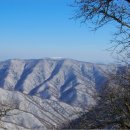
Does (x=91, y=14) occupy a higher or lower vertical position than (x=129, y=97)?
higher

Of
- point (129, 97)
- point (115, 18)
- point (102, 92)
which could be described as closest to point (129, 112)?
point (129, 97)

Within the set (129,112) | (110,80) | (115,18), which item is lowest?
(129,112)

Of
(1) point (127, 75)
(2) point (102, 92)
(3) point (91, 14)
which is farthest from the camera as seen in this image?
(2) point (102, 92)

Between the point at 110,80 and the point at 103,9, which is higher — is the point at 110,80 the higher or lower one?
the lower one

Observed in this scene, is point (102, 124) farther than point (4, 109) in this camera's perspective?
No

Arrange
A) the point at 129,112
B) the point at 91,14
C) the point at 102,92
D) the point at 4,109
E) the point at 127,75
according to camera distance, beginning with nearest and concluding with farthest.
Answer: the point at 91,14, the point at 127,75, the point at 129,112, the point at 102,92, the point at 4,109

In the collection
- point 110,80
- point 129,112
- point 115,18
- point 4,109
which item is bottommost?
point 4,109

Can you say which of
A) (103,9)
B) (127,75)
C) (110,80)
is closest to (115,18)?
(103,9)

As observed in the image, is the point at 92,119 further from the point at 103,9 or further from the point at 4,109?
the point at 103,9

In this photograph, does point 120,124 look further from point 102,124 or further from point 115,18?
point 115,18
